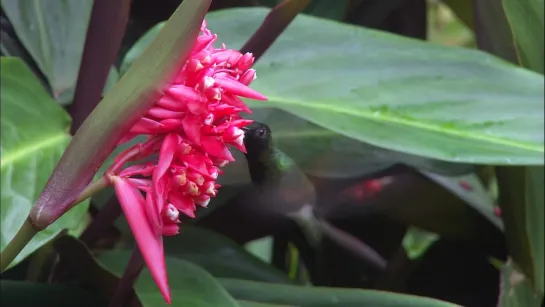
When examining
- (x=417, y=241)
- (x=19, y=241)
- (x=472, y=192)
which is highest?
(x=19, y=241)

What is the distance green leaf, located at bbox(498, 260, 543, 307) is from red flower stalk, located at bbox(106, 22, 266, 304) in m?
0.25

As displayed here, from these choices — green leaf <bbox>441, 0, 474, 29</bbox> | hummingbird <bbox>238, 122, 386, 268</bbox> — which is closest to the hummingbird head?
hummingbird <bbox>238, 122, 386, 268</bbox>

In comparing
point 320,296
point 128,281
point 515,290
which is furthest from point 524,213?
point 128,281

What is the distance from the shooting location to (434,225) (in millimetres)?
452

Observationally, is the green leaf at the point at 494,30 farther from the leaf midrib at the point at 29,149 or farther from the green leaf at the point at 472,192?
the leaf midrib at the point at 29,149

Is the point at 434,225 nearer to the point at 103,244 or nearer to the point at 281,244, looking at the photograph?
the point at 281,244

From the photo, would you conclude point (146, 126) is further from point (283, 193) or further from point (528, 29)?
point (528, 29)

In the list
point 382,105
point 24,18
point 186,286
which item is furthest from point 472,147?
point 24,18

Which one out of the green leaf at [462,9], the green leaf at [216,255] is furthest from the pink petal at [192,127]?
the green leaf at [462,9]

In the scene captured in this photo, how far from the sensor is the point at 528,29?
1.46 ft

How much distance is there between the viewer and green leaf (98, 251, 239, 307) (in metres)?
0.30

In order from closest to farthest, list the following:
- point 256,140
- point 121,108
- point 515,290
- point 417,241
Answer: point 121,108 < point 256,140 < point 515,290 < point 417,241

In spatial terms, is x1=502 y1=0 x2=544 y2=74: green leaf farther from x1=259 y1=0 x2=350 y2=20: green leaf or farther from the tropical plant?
x1=259 y1=0 x2=350 y2=20: green leaf

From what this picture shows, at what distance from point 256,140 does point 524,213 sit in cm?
25
